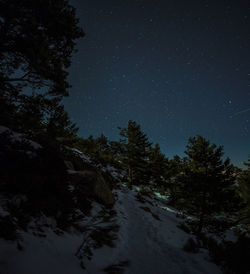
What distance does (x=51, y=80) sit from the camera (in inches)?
262

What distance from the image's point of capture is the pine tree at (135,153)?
68.7 feet

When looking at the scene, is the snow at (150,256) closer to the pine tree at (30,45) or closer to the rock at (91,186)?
the rock at (91,186)

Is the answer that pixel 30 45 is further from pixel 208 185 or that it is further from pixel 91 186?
pixel 208 185

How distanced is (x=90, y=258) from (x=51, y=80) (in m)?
7.73

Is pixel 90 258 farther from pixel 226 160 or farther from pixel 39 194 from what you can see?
pixel 226 160

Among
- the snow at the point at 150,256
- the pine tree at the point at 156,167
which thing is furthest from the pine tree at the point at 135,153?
the snow at the point at 150,256

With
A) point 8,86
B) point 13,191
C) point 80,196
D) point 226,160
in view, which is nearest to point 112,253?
point 80,196

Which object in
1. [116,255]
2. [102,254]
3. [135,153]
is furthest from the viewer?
[135,153]

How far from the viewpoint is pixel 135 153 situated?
68.7ft

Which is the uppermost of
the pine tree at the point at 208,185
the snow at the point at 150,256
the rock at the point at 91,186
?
the pine tree at the point at 208,185

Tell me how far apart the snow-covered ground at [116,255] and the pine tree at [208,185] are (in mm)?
4645

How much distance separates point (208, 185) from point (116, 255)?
949 cm

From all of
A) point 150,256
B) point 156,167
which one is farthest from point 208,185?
point 156,167

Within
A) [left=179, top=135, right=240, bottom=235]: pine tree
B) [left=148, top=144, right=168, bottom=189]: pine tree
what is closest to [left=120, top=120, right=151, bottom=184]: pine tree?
[left=148, top=144, right=168, bottom=189]: pine tree
